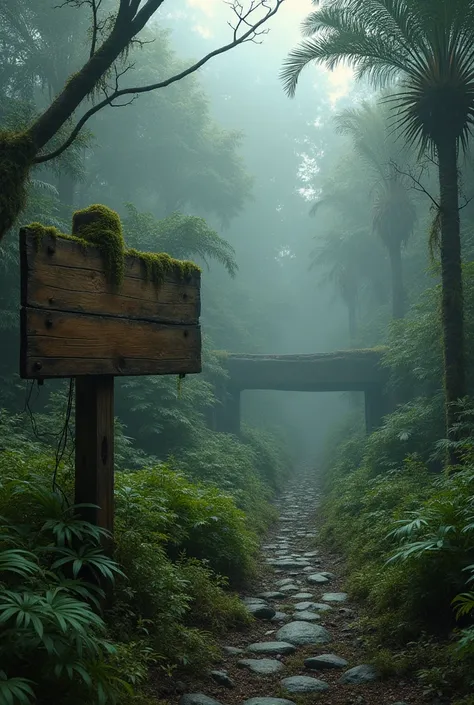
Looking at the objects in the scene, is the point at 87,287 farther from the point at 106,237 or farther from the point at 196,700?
the point at 196,700

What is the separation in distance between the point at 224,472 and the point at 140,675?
33.4 ft

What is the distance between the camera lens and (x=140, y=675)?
3537 millimetres

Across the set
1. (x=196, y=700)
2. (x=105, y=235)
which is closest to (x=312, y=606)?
(x=196, y=700)

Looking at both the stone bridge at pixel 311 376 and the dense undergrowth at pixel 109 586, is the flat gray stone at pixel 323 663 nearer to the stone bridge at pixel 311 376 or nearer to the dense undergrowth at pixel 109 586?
the dense undergrowth at pixel 109 586

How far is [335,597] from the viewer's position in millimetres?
6559

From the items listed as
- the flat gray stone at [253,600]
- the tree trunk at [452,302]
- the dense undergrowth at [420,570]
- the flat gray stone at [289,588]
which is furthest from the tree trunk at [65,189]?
the flat gray stone at [253,600]

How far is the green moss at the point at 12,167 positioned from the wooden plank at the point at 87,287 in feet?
8.57

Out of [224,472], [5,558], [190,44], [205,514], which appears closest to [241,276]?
[190,44]

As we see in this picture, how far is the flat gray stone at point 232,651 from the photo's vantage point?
491 centimetres

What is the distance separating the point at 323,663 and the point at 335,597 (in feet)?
6.47

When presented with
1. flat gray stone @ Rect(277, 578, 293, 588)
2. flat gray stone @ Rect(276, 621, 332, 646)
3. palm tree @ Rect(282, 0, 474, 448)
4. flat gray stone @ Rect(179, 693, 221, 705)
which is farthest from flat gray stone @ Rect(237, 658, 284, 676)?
palm tree @ Rect(282, 0, 474, 448)

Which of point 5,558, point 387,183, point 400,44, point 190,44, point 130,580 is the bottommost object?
point 130,580

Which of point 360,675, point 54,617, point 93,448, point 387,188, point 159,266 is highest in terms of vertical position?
point 387,188

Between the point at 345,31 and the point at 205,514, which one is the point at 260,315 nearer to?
the point at 345,31
